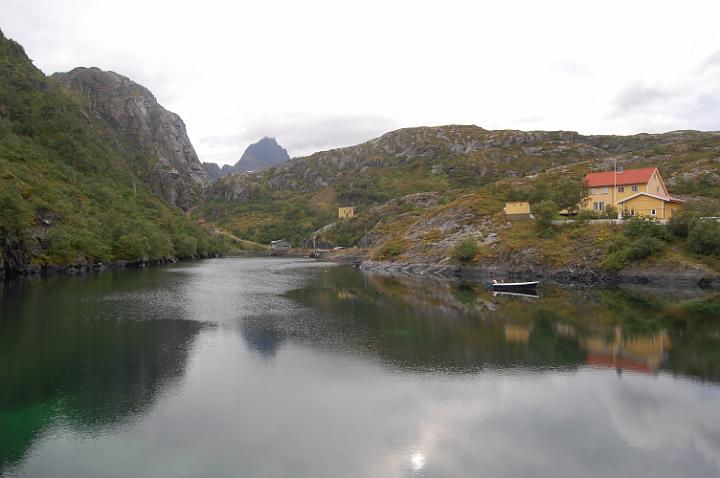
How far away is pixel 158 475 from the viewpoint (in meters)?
18.5

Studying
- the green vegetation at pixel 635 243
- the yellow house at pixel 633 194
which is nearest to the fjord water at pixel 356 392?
the green vegetation at pixel 635 243

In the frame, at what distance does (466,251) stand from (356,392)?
228ft

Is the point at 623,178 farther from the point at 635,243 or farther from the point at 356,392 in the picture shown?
the point at 356,392

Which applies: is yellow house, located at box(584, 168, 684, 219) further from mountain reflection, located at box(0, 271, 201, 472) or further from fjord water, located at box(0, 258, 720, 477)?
mountain reflection, located at box(0, 271, 201, 472)

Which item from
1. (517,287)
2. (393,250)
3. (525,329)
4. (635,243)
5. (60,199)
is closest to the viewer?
(525,329)

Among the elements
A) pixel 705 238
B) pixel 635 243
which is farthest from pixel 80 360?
pixel 705 238

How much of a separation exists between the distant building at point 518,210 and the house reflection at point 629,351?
56881 millimetres

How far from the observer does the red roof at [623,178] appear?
90125mm

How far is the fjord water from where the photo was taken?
1977 cm

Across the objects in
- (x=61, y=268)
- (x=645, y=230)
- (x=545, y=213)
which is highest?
(x=545, y=213)

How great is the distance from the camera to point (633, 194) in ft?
298

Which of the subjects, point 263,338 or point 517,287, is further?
point 517,287

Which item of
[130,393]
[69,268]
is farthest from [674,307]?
[69,268]

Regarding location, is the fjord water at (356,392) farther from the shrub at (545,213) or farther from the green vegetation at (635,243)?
→ the shrub at (545,213)
